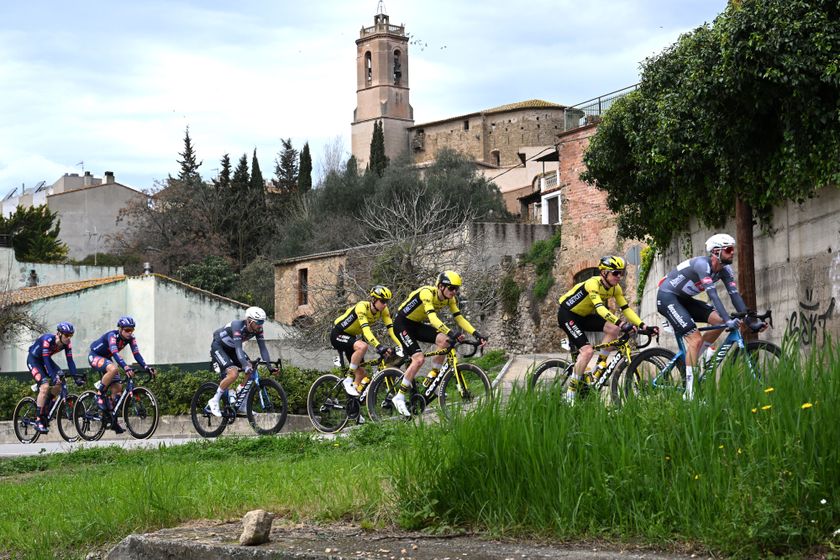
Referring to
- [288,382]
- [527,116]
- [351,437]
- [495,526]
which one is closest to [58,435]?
[288,382]

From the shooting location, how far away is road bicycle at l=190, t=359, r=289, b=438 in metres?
16.8

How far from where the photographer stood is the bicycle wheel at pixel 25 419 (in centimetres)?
2030

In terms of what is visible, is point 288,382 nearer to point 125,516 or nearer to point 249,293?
point 125,516

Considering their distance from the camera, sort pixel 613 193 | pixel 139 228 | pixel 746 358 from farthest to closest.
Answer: pixel 139 228, pixel 613 193, pixel 746 358

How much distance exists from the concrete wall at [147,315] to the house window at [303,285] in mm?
6779

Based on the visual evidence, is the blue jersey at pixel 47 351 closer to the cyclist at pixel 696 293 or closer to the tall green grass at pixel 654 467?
the cyclist at pixel 696 293

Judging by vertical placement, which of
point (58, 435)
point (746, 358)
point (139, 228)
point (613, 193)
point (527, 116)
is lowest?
point (58, 435)

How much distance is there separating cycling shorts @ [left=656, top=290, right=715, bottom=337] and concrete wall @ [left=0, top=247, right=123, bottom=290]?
157 ft

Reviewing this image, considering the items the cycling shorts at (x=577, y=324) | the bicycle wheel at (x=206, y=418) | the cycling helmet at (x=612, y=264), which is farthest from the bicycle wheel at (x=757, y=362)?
the bicycle wheel at (x=206, y=418)

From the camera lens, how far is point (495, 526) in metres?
5.38

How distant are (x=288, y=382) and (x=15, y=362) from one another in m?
31.5

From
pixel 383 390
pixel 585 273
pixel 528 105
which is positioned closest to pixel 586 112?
pixel 585 273

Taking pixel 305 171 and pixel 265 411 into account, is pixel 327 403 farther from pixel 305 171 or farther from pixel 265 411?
pixel 305 171

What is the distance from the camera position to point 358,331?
16.4 metres
